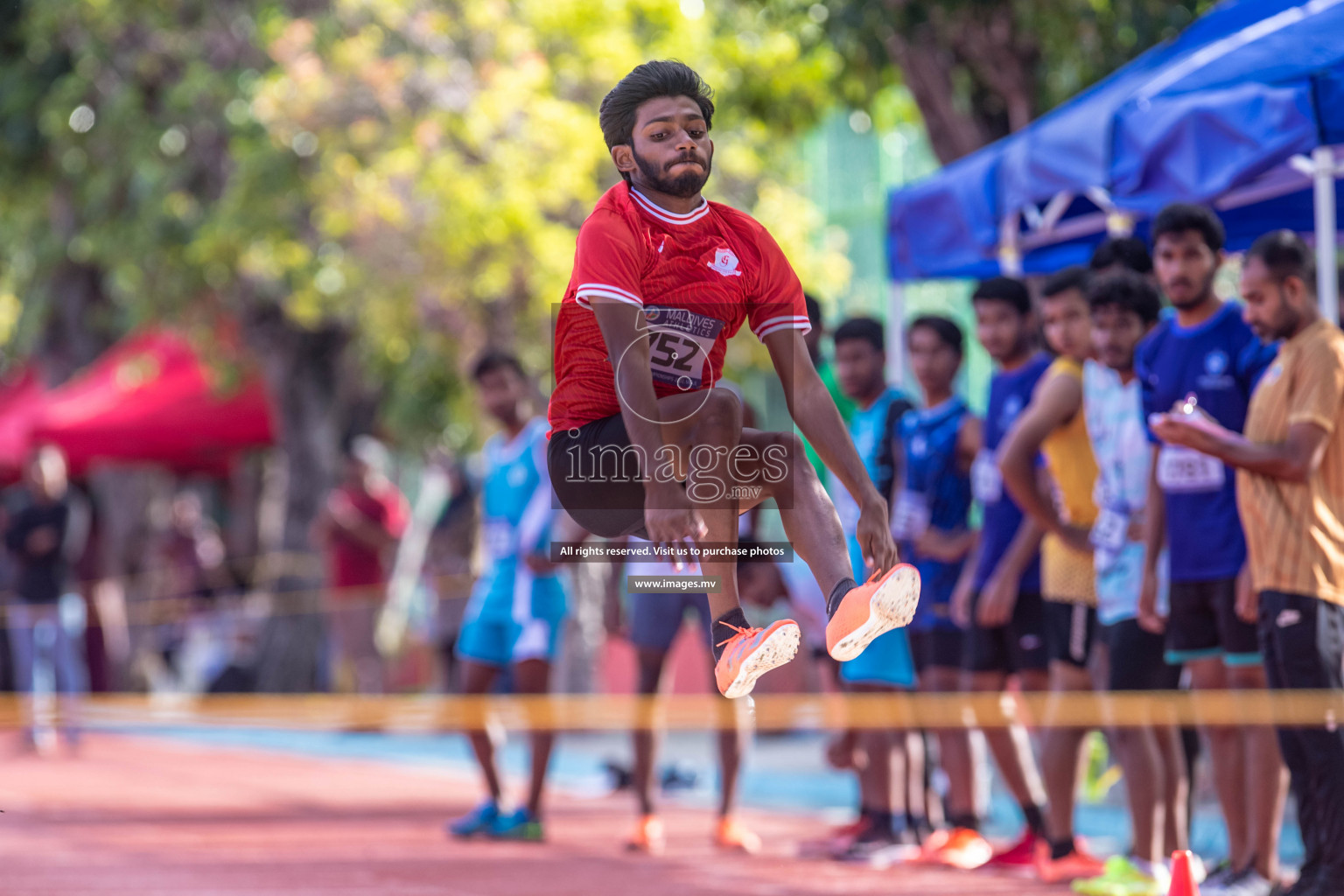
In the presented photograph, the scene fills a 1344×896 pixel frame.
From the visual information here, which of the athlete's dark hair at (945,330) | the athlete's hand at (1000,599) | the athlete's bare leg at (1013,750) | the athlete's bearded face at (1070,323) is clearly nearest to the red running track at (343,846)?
the athlete's bare leg at (1013,750)

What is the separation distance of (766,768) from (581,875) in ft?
13.4

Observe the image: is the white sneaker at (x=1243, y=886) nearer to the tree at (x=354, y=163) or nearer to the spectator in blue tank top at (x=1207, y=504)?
the spectator in blue tank top at (x=1207, y=504)

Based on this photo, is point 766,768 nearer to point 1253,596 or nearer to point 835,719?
point 835,719

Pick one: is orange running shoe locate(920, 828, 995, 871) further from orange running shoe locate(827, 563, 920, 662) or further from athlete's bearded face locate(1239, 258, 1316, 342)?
orange running shoe locate(827, 563, 920, 662)

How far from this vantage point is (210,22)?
54.3 ft

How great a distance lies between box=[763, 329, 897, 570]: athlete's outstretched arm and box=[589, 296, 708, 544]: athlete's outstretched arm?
0.42m

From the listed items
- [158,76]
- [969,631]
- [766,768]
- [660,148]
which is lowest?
[766,768]

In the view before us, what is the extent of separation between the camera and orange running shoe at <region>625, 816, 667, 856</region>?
7980 millimetres

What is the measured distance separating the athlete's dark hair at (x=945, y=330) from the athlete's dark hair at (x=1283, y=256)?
6.42ft

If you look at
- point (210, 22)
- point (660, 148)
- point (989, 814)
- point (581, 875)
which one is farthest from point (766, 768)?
point (210, 22)

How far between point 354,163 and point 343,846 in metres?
6.17

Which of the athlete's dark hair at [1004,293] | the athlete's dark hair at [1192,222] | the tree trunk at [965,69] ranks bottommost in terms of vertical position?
the athlete's dark hair at [1004,293]

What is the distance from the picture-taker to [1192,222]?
19.6 feet

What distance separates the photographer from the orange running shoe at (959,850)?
7.12 metres
